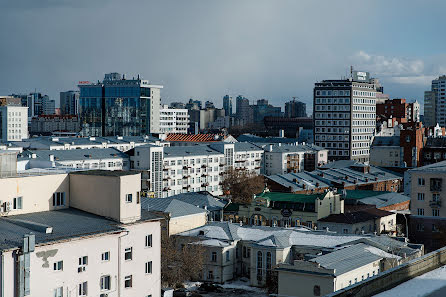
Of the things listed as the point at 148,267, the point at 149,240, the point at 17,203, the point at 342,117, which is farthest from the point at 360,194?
the point at 342,117

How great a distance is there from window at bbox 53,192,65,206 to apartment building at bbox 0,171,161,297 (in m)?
0.05

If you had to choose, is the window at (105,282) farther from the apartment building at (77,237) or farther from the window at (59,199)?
the window at (59,199)

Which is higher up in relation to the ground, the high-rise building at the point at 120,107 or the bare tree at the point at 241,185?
the high-rise building at the point at 120,107

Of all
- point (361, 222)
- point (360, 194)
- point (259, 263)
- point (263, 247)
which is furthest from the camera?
A: point (360, 194)

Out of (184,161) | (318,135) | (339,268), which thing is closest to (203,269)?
(339,268)

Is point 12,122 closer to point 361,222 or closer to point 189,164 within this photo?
point 189,164

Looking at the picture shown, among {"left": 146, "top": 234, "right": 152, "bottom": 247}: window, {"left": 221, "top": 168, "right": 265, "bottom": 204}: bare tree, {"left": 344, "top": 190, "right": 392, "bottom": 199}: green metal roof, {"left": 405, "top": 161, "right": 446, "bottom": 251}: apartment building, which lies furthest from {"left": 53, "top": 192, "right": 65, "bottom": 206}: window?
{"left": 221, "top": 168, "right": 265, "bottom": 204}: bare tree

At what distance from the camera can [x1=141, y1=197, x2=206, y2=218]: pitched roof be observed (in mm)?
56875

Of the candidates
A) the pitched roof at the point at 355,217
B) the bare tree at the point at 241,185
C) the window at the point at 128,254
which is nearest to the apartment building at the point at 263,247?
the pitched roof at the point at 355,217

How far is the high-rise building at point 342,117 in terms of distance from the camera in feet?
439

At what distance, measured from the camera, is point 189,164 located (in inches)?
3784

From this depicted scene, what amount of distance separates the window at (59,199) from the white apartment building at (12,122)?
155 meters

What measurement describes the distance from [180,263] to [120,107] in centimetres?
12963

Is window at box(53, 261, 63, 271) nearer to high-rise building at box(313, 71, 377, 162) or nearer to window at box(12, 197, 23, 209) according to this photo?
window at box(12, 197, 23, 209)
